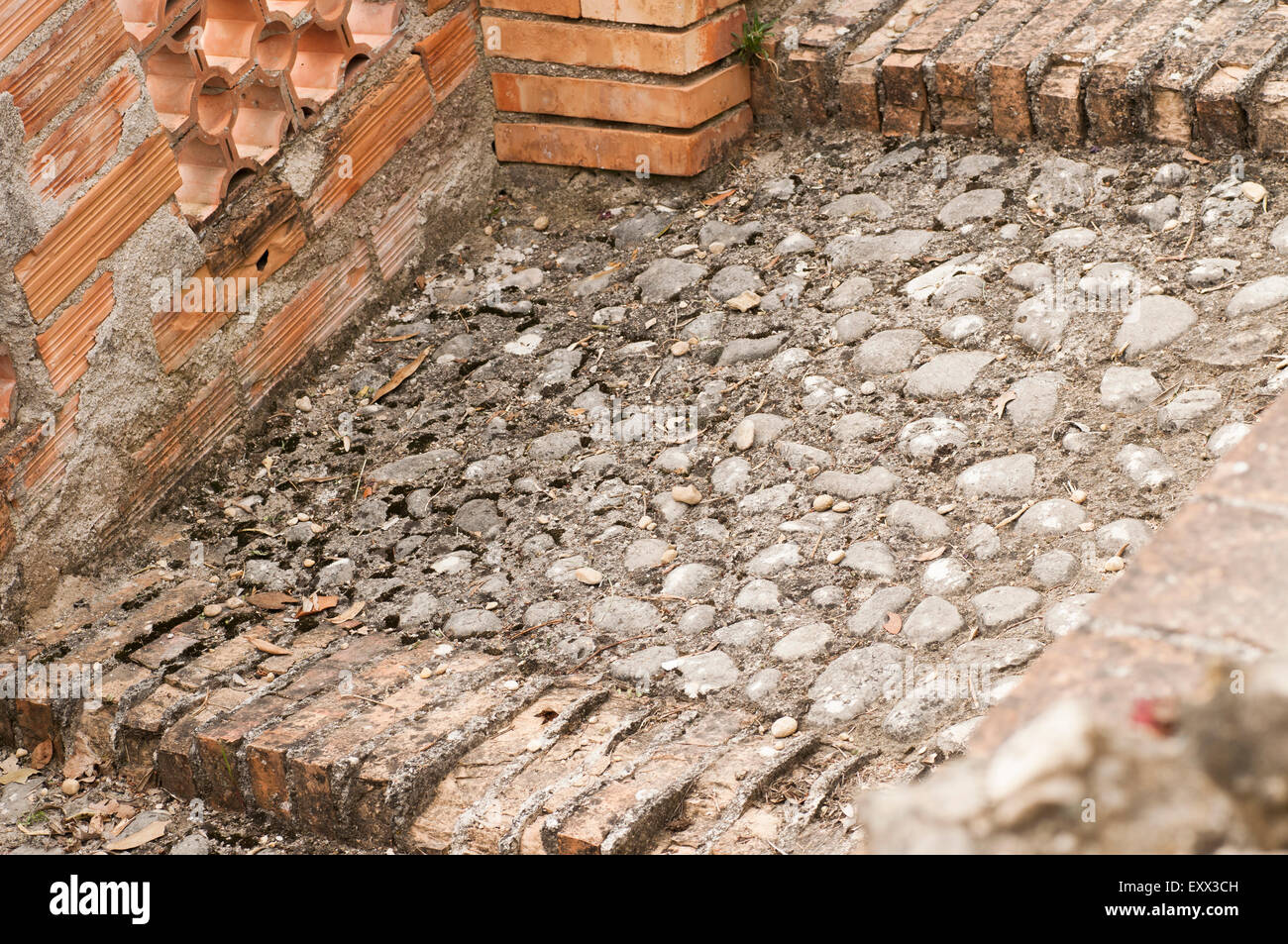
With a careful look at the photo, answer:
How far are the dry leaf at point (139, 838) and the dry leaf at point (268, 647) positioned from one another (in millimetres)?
398

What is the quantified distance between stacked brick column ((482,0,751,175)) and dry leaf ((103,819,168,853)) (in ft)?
7.67

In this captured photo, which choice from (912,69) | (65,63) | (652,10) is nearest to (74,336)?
(65,63)

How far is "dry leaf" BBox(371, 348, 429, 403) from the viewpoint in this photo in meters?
3.47

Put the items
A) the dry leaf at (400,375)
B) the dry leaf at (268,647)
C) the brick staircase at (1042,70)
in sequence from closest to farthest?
the dry leaf at (268,647) < the brick staircase at (1042,70) < the dry leaf at (400,375)

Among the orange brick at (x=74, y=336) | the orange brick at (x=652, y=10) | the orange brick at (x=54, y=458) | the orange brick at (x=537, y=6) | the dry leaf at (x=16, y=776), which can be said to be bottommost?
the dry leaf at (x=16, y=776)

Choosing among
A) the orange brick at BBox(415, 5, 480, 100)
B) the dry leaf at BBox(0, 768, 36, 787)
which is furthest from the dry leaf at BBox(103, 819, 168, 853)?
the orange brick at BBox(415, 5, 480, 100)

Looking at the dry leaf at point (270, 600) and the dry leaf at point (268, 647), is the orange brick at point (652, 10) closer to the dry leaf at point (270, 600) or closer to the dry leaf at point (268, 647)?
the dry leaf at point (270, 600)

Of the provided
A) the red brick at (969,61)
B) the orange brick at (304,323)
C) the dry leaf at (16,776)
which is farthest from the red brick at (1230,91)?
the dry leaf at (16,776)

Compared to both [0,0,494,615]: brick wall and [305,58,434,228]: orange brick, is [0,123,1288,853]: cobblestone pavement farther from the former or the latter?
[305,58,434,228]: orange brick

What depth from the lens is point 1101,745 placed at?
973mm

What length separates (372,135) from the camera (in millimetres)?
3592

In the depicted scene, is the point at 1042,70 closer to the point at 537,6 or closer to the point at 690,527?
the point at 537,6

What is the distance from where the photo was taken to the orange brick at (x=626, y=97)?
3771mm

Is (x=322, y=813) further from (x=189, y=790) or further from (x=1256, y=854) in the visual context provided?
(x=1256, y=854)
